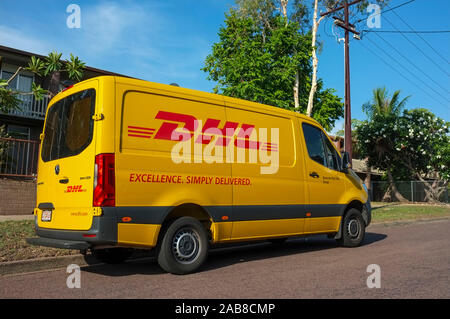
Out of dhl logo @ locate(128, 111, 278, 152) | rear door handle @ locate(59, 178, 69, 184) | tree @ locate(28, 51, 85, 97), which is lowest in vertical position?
rear door handle @ locate(59, 178, 69, 184)

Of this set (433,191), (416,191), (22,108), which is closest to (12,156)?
(22,108)

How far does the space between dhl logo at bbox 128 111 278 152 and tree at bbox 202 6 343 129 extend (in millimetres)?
13509

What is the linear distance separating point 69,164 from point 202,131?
182 cm

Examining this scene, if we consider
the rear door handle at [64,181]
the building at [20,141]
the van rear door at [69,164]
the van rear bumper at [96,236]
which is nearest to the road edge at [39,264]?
the van rear door at [69,164]

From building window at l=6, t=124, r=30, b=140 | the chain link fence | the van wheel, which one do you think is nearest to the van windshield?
the van wheel

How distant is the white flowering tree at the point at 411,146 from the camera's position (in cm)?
2800

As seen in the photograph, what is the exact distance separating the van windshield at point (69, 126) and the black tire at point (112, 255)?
1566 mm

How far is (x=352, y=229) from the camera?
27.1ft

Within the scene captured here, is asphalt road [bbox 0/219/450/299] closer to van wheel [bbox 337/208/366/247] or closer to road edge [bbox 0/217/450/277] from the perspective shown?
road edge [bbox 0/217/450/277]

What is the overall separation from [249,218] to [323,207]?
1.88 metres

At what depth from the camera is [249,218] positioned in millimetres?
6320

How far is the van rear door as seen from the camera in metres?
5.05

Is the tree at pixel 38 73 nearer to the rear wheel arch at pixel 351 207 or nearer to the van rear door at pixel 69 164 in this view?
the van rear door at pixel 69 164
